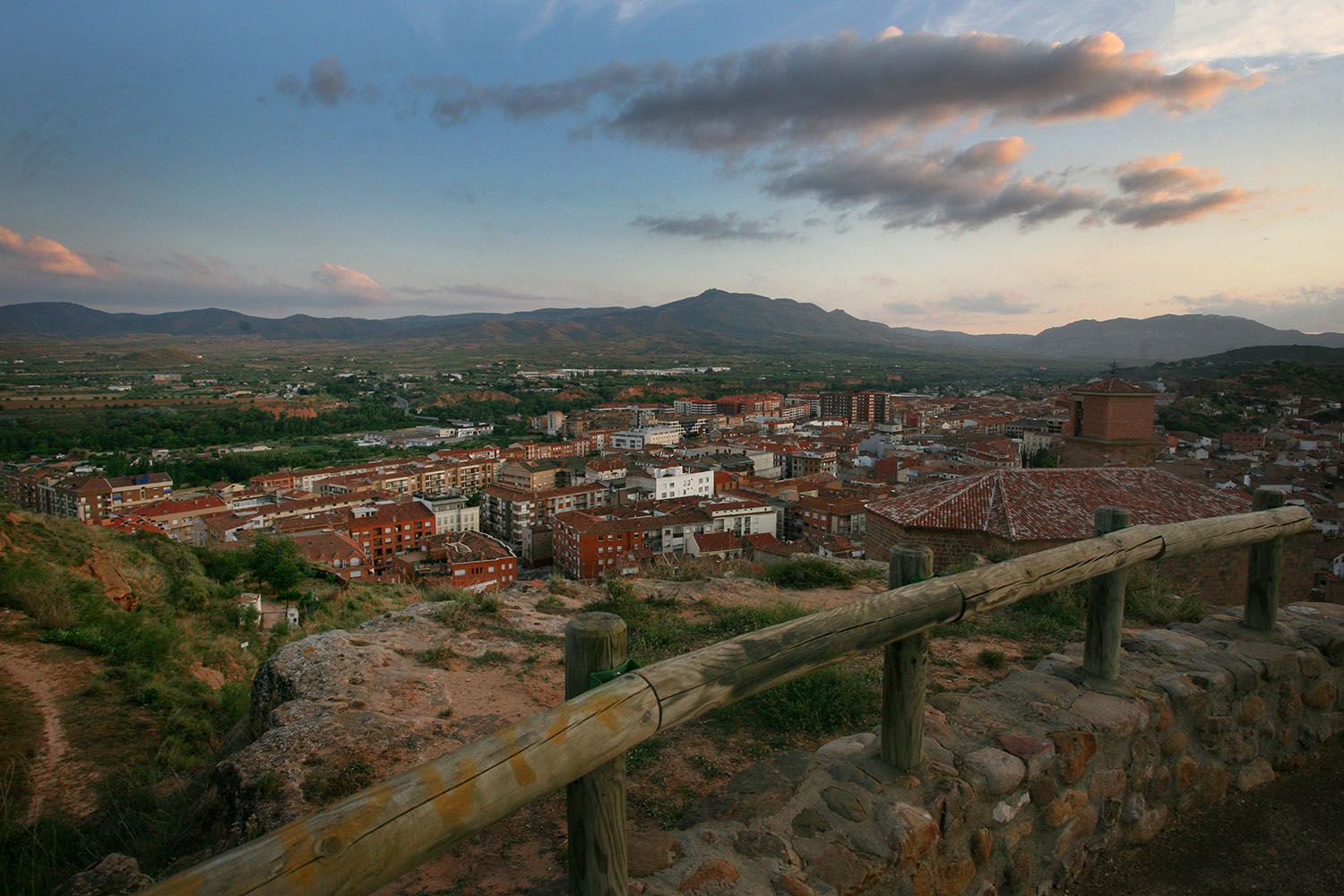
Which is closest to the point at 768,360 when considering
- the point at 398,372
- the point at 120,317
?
the point at 398,372

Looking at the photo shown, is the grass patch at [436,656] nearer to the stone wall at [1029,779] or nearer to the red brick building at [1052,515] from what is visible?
the stone wall at [1029,779]

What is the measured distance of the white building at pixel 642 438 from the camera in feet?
215

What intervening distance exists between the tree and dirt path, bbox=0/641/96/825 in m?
6.08

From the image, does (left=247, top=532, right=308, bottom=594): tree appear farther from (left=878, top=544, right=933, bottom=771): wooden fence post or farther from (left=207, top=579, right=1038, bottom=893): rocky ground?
(left=878, top=544, right=933, bottom=771): wooden fence post

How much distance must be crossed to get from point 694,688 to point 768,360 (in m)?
150

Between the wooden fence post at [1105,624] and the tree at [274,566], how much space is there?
11907 millimetres

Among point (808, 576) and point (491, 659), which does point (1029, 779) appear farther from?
point (808, 576)

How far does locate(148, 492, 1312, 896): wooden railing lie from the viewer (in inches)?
48.3

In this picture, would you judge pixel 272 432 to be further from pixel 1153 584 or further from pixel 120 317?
pixel 120 317

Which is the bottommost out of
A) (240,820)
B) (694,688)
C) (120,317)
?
(240,820)

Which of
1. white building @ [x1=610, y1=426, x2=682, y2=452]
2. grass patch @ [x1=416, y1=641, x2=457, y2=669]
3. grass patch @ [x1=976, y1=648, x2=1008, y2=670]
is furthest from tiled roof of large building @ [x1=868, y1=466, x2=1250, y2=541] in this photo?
white building @ [x1=610, y1=426, x2=682, y2=452]

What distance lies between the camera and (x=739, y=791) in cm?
242

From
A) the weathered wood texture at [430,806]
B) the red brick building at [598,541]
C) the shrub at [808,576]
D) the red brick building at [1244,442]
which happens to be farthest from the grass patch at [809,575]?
the red brick building at [1244,442]

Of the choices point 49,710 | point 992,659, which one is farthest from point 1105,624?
point 49,710
